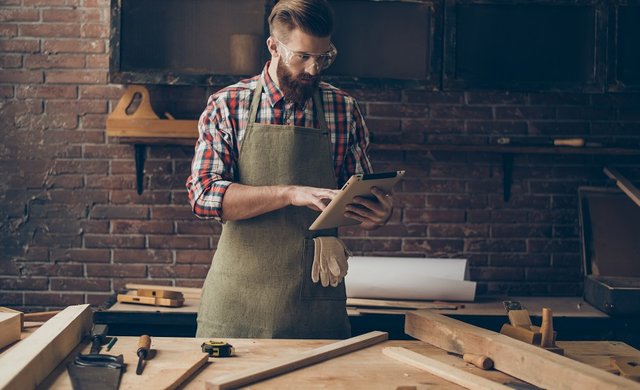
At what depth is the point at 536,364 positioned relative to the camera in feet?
5.63

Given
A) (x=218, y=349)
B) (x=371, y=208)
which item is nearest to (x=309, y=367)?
(x=218, y=349)

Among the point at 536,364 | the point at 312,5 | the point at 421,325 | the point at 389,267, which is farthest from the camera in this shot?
the point at 389,267

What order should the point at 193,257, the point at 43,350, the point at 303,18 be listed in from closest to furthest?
the point at 43,350, the point at 303,18, the point at 193,257

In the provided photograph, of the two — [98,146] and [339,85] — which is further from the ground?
[339,85]

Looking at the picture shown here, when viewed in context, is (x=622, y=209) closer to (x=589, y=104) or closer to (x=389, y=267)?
(x=589, y=104)

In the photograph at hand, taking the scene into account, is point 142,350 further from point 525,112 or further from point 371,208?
point 525,112

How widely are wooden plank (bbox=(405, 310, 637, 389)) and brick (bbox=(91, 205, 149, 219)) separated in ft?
6.54

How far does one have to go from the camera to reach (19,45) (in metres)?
3.76

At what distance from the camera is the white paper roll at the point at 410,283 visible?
345 cm

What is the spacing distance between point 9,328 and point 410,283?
1.95m

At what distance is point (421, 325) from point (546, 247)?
6.51 feet

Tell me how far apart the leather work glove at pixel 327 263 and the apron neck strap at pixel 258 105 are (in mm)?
406

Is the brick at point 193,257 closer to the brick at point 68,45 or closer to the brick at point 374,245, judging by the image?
the brick at point 374,245

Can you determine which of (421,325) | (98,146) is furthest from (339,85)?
(421,325)
